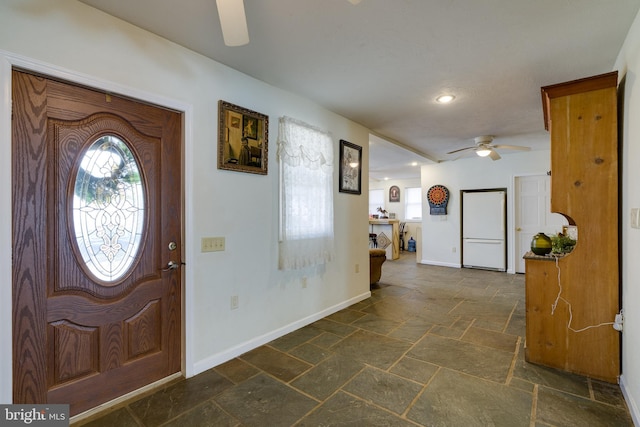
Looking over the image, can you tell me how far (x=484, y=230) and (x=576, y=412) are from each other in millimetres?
4743

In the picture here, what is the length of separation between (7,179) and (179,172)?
88 centimetres

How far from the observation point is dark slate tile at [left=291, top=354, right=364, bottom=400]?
2.00m

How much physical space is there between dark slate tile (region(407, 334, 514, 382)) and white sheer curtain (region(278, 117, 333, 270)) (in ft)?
4.27

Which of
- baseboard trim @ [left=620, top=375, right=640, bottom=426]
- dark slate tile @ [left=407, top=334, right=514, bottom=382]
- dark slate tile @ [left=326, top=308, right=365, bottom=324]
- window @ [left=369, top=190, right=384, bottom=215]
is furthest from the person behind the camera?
window @ [left=369, top=190, right=384, bottom=215]

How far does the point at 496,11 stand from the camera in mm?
1736

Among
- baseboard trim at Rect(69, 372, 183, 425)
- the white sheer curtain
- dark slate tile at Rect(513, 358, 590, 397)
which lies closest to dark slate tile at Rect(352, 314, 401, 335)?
the white sheer curtain

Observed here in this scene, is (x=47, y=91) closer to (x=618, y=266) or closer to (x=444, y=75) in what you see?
(x=444, y=75)

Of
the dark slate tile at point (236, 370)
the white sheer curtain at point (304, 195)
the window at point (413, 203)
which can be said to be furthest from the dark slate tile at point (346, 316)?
the window at point (413, 203)

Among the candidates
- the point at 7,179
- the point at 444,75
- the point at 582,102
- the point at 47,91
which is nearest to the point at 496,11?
the point at 444,75

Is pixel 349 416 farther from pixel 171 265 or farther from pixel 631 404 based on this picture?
pixel 631 404

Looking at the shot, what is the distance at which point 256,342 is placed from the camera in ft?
8.61

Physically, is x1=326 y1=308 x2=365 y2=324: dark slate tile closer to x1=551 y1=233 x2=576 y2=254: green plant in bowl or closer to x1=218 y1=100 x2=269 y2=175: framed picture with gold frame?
x1=218 y1=100 x2=269 y2=175: framed picture with gold frame

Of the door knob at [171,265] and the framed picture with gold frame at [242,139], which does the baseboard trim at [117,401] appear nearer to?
the door knob at [171,265]

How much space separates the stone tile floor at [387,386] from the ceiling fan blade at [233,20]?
2.11m
